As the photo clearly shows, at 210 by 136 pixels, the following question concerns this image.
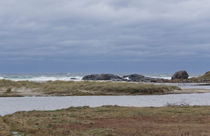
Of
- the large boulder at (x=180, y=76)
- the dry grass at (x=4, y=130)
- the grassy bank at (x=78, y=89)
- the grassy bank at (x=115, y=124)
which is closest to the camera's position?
the dry grass at (x=4, y=130)

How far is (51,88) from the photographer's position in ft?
213

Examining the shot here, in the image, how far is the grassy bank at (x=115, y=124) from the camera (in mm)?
20078

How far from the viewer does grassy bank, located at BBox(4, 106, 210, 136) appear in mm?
20078

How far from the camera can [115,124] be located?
23.7 metres

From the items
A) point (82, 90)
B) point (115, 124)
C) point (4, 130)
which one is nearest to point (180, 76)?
point (82, 90)

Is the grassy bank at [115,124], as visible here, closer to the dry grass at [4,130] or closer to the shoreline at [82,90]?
the dry grass at [4,130]

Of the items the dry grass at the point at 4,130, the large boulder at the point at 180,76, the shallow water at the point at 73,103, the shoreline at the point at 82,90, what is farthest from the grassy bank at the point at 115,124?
the large boulder at the point at 180,76

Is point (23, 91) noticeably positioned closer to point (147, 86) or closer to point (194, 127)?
point (147, 86)

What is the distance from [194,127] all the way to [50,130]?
9224 millimetres

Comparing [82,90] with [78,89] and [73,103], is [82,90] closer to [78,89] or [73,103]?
[78,89]

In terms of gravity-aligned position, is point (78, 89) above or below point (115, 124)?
above

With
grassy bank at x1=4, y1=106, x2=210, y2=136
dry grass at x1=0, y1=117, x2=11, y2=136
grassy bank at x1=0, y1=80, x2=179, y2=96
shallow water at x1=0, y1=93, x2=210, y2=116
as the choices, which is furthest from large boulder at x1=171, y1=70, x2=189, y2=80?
dry grass at x1=0, y1=117, x2=11, y2=136

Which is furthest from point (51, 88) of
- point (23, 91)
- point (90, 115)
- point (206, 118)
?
point (206, 118)

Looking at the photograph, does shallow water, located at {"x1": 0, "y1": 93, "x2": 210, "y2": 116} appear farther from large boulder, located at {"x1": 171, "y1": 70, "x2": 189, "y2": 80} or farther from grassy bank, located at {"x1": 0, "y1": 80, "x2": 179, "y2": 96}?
large boulder, located at {"x1": 171, "y1": 70, "x2": 189, "y2": 80}
